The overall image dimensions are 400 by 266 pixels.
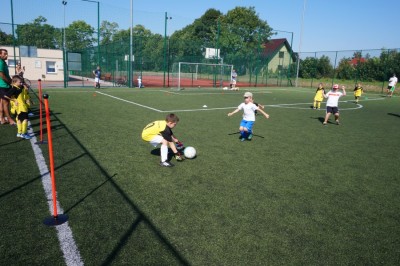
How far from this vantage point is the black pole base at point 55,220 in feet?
12.5

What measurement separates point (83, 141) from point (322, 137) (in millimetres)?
7647

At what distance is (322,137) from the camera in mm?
9914

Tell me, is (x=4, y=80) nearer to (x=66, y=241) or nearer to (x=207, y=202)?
(x=66, y=241)

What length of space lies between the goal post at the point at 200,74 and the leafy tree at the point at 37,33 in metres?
12.4

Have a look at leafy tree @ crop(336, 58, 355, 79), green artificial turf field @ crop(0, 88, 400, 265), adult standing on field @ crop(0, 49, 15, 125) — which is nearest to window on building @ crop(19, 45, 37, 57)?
adult standing on field @ crop(0, 49, 15, 125)

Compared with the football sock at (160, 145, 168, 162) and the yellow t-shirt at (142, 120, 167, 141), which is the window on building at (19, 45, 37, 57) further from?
the football sock at (160, 145, 168, 162)

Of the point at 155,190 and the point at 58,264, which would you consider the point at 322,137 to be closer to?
the point at 155,190

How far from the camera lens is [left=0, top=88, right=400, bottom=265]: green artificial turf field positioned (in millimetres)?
3404

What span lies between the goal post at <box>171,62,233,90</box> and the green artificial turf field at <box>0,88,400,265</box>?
24.6m

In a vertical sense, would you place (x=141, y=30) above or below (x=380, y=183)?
above

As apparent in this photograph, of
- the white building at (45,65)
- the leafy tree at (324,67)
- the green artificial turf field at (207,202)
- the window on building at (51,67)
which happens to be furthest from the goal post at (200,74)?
the green artificial turf field at (207,202)

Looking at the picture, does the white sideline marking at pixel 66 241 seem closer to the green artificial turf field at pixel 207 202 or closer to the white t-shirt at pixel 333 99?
the green artificial turf field at pixel 207 202

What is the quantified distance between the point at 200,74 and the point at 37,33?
17.8m

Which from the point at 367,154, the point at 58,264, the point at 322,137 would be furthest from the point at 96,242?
the point at 322,137
